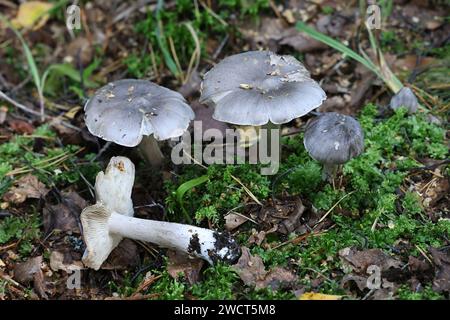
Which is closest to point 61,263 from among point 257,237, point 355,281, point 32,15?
point 257,237

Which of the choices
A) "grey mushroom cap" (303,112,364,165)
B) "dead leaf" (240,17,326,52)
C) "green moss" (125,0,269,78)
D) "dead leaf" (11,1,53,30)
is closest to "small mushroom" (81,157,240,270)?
"grey mushroom cap" (303,112,364,165)

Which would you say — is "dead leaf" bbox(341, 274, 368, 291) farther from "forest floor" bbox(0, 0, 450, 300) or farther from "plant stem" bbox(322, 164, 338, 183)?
"plant stem" bbox(322, 164, 338, 183)

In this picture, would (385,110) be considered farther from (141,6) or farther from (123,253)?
(141,6)

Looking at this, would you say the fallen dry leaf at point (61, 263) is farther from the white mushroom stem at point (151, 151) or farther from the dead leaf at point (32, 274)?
the white mushroom stem at point (151, 151)

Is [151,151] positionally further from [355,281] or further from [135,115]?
[355,281]

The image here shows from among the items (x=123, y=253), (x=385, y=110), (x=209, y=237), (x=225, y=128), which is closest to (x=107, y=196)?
(x=123, y=253)
